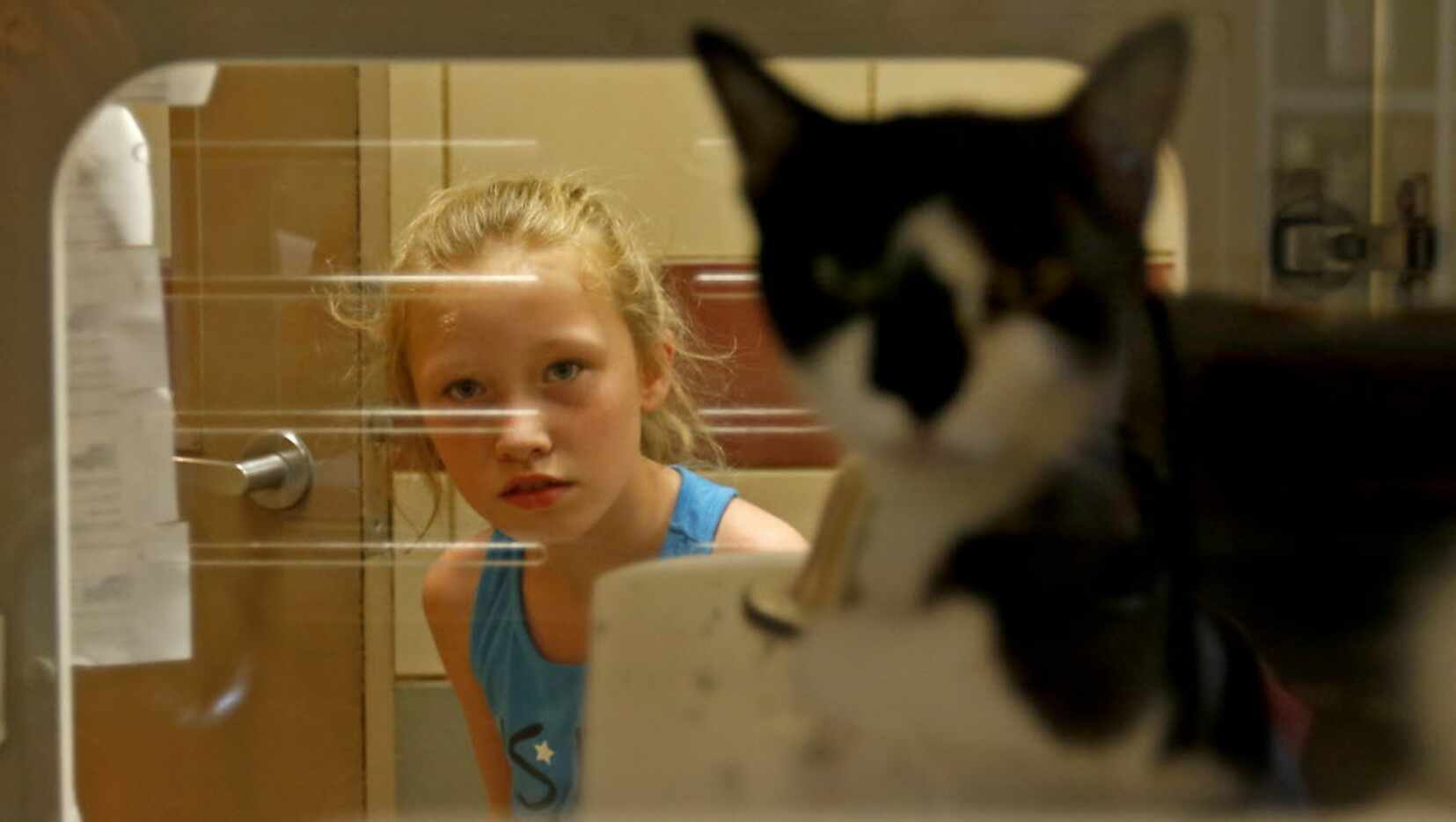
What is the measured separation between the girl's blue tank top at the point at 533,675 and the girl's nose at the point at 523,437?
0.04 m

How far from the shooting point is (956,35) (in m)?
0.59

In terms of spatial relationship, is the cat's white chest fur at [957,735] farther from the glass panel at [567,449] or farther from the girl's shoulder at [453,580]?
the girl's shoulder at [453,580]

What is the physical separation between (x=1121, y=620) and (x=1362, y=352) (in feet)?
0.49

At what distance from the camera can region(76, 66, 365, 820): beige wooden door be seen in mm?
628

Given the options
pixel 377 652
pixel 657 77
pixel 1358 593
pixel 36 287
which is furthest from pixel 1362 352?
pixel 36 287

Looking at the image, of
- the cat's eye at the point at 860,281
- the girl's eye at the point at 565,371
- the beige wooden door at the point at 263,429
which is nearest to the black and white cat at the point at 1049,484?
the cat's eye at the point at 860,281

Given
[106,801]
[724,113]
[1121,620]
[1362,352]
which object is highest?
[724,113]

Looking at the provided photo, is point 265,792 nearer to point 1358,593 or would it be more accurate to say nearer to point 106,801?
point 106,801

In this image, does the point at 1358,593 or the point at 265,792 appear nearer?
the point at 1358,593

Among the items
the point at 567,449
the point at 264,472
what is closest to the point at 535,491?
the point at 567,449

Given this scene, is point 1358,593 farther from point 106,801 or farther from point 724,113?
point 106,801

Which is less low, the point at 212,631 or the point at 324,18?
the point at 324,18

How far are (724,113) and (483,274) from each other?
0.13 metres

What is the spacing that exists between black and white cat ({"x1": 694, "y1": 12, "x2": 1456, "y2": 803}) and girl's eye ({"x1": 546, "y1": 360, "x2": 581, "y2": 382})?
10 cm
